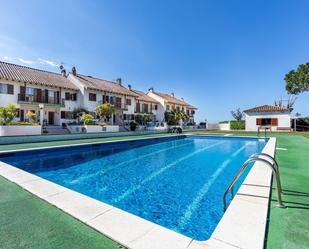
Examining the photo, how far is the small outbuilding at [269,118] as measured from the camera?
2708 centimetres

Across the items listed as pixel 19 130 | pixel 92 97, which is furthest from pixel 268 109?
pixel 19 130

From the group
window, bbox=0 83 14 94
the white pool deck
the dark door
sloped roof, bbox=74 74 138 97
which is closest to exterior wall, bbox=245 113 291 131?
sloped roof, bbox=74 74 138 97

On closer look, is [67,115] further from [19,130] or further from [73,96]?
[19,130]

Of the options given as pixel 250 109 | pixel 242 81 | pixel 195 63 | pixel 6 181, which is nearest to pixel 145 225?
pixel 6 181

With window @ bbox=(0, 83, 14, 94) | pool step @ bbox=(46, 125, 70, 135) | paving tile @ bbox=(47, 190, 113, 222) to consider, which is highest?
window @ bbox=(0, 83, 14, 94)

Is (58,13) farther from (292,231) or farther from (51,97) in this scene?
(292,231)

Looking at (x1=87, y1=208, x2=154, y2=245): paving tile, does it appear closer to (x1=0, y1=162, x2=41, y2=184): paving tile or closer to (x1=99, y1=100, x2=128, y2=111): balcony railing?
(x1=0, y1=162, x2=41, y2=184): paving tile

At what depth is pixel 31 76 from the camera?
2178 cm

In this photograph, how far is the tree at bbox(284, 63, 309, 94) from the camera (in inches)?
1185

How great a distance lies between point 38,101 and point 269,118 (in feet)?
102

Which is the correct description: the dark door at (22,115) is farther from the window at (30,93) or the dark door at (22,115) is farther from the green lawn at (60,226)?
the green lawn at (60,226)

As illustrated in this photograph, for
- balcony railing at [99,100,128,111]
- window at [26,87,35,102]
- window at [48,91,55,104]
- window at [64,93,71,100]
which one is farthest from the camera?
balcony railing at [99,100,128,111]

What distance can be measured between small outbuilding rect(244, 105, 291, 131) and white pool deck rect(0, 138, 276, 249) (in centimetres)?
2705

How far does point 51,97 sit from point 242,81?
29093 mm
